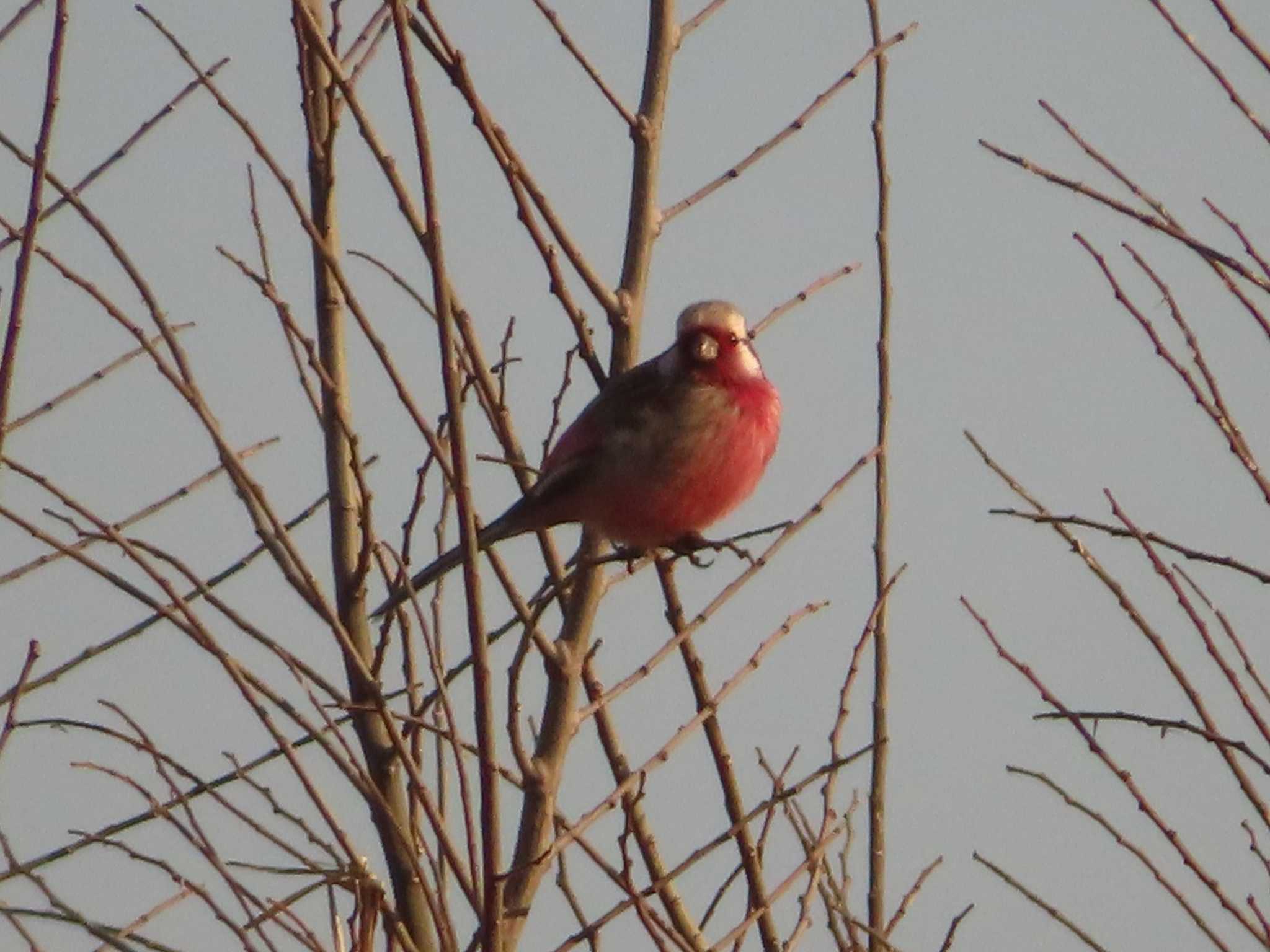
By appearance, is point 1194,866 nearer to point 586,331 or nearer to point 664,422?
point 586,331

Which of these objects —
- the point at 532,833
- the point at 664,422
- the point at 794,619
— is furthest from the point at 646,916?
the point at 664,422

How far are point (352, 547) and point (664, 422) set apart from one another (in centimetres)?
108

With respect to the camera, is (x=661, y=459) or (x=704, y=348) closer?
(x=661, y=459)

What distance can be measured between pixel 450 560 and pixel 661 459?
62 centimetres

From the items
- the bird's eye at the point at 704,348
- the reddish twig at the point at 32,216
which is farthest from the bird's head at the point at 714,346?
the reddish twig at the point at 32,216

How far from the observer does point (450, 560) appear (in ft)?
14.6

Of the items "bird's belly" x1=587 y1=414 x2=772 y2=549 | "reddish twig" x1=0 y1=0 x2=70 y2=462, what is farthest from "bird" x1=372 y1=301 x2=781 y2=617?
"reddish twig" x1=0 y1=0 x2=70 y2=462

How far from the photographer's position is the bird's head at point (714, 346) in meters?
5.00

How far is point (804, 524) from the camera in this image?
3.62 m

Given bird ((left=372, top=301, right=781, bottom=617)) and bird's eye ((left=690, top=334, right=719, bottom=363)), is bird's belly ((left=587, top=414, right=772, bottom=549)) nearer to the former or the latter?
bird ((left=372, top=301, right=781, bottom=617))

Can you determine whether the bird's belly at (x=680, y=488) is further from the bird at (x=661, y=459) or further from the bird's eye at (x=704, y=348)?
the bird's eye at (x=704, y=348)

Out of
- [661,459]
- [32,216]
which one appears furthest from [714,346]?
[32,216]

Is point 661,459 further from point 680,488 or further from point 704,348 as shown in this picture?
point 704,348

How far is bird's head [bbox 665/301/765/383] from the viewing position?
5004 millimetres
